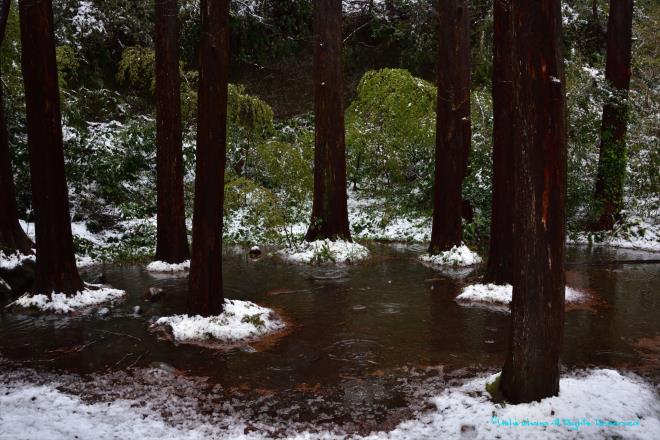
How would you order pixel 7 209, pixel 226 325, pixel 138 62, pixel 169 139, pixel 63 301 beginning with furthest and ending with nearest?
pixel 138 62
pixel 169 139
pixel 7 209
pixel 63 301
pixel 226 325

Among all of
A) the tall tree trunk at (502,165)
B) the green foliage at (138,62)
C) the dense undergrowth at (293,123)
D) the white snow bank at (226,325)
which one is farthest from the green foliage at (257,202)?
the green foliage at (138,62)

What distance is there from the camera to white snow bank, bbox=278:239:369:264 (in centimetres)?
1097

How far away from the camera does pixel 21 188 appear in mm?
12938

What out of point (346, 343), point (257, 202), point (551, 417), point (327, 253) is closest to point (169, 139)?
point (257, 202)

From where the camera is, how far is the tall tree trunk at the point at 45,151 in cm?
698

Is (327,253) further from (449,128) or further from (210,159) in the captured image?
(210,159)

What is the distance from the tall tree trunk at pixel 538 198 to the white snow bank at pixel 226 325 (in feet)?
10.3

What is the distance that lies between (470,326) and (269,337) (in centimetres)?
243

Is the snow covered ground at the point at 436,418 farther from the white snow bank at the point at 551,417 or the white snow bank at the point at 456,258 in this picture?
the white snow bank at the point at 456,258

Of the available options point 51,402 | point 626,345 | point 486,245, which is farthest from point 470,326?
point 486,245

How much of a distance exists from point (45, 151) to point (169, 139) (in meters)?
2.98

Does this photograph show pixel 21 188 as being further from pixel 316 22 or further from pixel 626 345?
pixel 626 345

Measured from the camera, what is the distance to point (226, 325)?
248 inches
